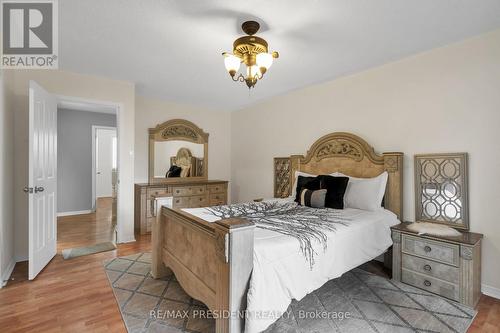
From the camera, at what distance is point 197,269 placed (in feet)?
6.15

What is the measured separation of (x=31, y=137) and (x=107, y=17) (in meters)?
1.50

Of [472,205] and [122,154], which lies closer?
[472,205]

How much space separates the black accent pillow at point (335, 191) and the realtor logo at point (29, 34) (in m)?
3.17

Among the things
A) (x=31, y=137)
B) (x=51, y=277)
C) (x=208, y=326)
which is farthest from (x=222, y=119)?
(x=208, y=326)

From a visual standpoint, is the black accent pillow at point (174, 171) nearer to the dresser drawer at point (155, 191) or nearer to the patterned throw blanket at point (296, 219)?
the dresser drawer at point (155, 191)

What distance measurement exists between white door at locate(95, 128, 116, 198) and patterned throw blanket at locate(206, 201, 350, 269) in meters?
5.51

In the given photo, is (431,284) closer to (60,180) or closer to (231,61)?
(231,61)

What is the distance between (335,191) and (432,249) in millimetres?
1064

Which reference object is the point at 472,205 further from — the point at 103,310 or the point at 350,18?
the point at 103,310

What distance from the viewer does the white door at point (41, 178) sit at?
2.53 metres

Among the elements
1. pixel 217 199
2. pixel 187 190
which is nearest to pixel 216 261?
pixel 187 190

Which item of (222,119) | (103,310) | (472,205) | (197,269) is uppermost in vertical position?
(222,119)

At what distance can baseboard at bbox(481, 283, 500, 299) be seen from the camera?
2.22 meters

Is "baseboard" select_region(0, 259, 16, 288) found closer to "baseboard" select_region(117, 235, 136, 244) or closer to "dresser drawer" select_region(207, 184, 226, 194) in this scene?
"baseboard" select_region(117, 235, 136, 244)
